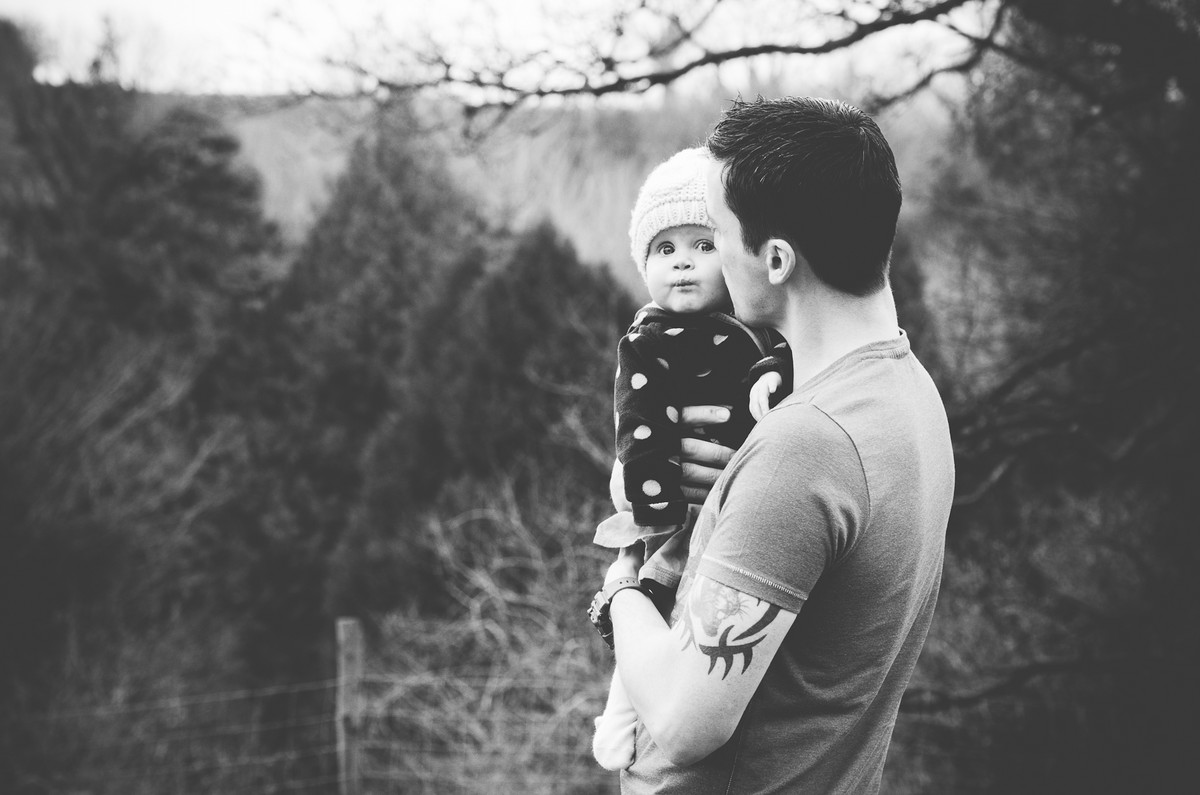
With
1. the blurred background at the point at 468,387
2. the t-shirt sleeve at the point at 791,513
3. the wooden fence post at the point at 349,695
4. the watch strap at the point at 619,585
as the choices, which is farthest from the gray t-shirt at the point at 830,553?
the wooden fence post at the point at 349,695

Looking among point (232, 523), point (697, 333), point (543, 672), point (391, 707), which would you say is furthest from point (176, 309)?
point (697, 333)

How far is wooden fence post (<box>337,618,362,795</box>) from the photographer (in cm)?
570

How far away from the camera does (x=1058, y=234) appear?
26.9 feet

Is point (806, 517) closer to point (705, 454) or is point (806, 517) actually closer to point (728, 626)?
point (728, 626)

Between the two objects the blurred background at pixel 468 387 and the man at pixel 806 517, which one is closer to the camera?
the man at pixel 806 517

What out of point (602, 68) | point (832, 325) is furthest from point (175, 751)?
point (832, 325)

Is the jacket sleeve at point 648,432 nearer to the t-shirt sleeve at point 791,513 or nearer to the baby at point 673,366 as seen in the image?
the baby at point 673,366

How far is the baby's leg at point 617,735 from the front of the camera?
1.35 metres

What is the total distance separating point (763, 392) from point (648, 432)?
0.20 m

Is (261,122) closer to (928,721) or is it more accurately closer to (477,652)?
(477,652)

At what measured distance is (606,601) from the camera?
4.59 feet

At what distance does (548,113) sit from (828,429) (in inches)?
172

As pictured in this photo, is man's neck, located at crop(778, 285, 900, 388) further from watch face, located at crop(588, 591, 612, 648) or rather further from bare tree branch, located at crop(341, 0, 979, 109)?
bare tree branch, located at crop(341, 0, 979, 109)

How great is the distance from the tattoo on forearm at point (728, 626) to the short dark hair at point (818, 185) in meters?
0.42
